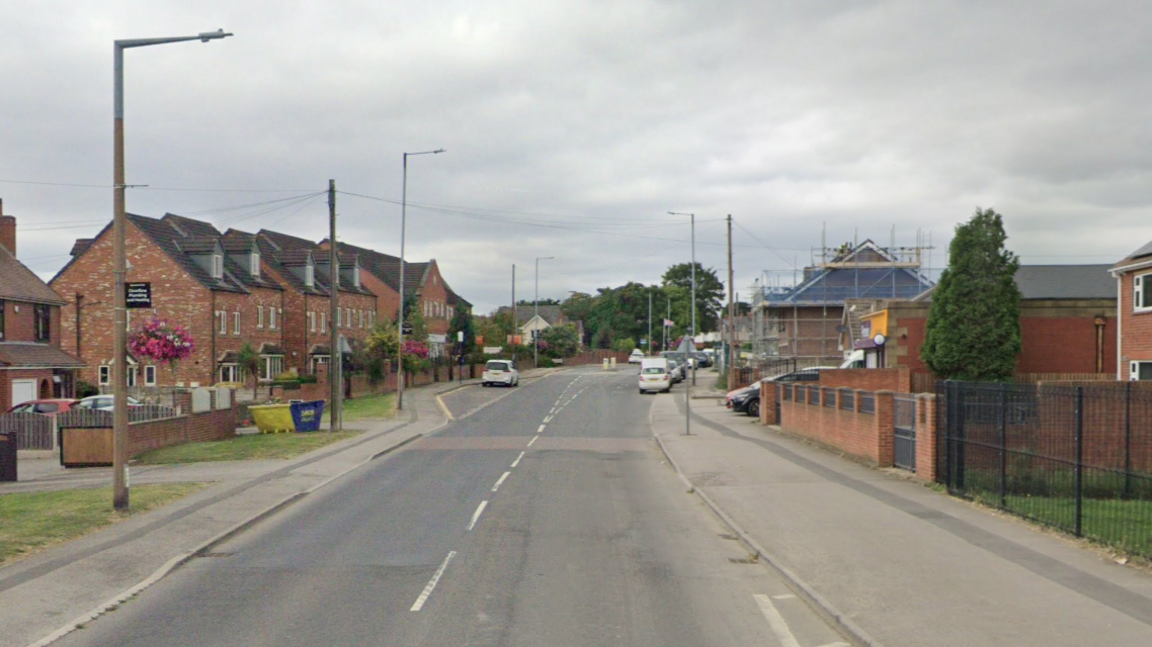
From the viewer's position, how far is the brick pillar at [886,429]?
2067 centimetres

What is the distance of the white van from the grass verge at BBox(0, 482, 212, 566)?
37.3m

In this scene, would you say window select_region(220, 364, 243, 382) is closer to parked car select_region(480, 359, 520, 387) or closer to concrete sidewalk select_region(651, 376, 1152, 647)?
parked car select_region(480, 359, 520, 387)

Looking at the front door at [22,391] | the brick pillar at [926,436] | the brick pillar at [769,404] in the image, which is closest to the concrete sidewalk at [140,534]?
the brick pillar at [926,436]

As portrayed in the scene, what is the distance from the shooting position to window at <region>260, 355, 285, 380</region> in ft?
188

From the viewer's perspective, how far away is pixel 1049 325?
3372 centimetres

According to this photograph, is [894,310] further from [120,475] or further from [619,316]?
[619,316]

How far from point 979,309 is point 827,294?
32359 millimetres

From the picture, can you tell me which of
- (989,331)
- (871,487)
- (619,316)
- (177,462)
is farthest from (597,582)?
(619,316)

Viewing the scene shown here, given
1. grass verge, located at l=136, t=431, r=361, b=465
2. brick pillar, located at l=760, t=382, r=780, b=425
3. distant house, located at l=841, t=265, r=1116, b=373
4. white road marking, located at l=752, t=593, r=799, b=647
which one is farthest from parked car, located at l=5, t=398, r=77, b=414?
white road marking, located at l=752, t=593, r=799, b=647

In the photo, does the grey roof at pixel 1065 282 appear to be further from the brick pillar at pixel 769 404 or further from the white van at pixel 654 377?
the white van at pixel 654 377

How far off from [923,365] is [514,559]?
88.1 feet

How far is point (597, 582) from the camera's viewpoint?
10.8 metres

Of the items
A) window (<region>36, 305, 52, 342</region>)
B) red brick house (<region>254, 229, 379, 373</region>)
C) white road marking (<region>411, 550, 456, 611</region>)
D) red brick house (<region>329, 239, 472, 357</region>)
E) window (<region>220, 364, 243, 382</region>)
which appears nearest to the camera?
white road marking (<region>411, 550, 456, 611</region>)

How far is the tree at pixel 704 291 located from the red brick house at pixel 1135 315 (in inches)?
4090
